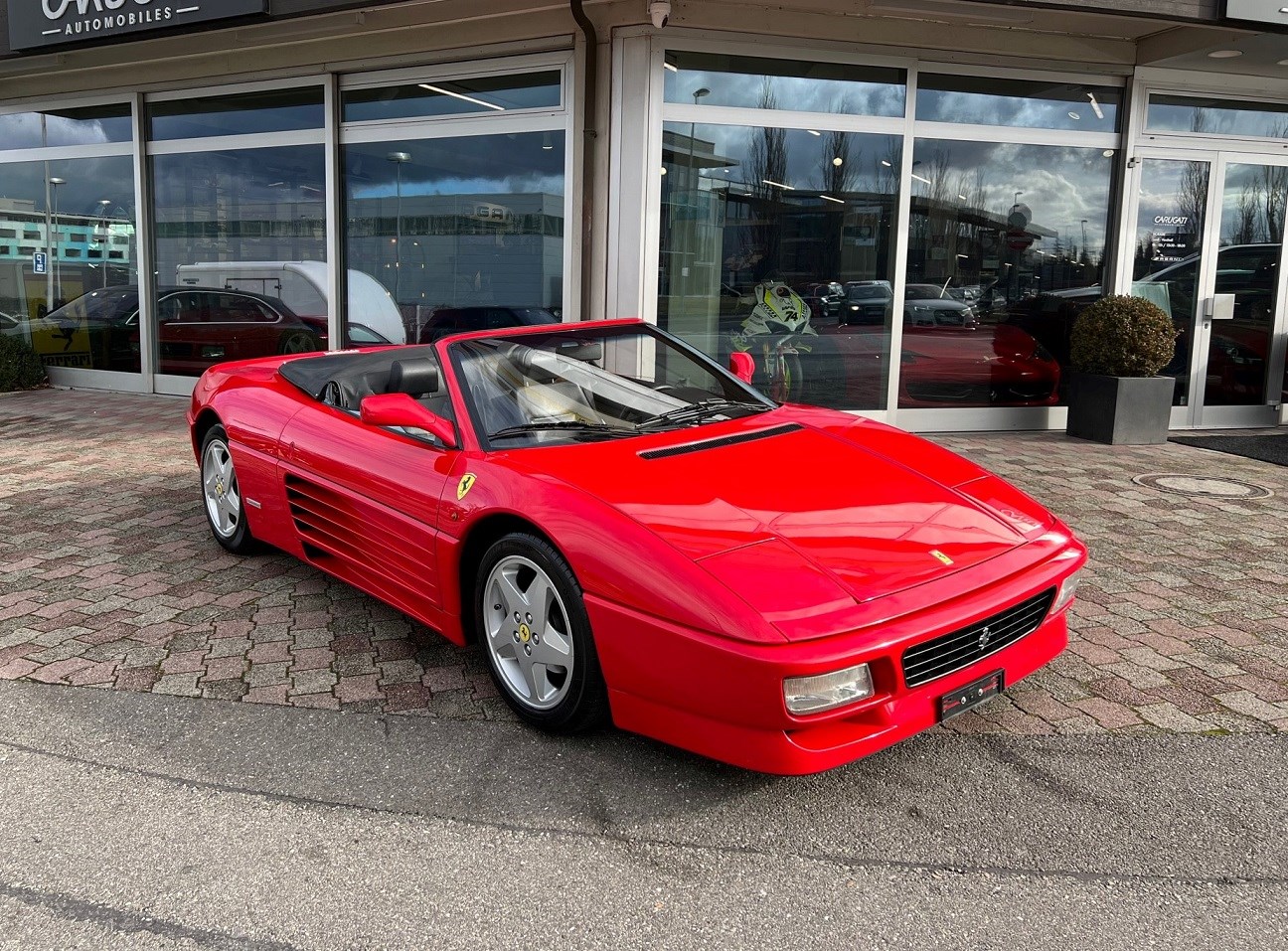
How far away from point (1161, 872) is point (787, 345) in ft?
22.0

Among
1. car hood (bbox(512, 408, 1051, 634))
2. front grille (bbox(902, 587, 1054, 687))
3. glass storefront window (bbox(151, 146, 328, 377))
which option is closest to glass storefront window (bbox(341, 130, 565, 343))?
glass storefront window (bbox(151, 146, 328, 377))

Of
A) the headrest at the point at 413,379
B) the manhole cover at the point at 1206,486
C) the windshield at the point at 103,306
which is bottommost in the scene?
the manhole cover at the point at 1206,486

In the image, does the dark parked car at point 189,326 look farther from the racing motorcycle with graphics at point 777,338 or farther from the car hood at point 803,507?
the car hood at point 803,507

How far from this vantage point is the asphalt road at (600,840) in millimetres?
2270

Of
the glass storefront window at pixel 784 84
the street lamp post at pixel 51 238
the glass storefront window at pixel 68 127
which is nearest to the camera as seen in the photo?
the glass storefront window at pixel 784 84

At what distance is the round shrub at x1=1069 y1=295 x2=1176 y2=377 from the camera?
8.44m

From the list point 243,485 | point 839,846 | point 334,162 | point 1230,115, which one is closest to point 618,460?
point 839,846

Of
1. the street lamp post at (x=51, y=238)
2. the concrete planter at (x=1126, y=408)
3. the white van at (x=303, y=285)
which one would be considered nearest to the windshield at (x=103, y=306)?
the street lamp post at (x=51, y=238)

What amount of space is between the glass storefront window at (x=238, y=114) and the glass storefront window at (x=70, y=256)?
709 mm

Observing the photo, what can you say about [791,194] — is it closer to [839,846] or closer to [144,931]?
[839,846]

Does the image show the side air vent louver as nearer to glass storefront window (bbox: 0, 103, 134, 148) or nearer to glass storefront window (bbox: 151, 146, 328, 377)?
glass storefront window (bbox: 151, 146, 328, 377)

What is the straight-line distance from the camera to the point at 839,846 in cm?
259

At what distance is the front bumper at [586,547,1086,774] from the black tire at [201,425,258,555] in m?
2.86

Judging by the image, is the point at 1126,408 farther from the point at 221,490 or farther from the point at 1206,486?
the point at 221,490
